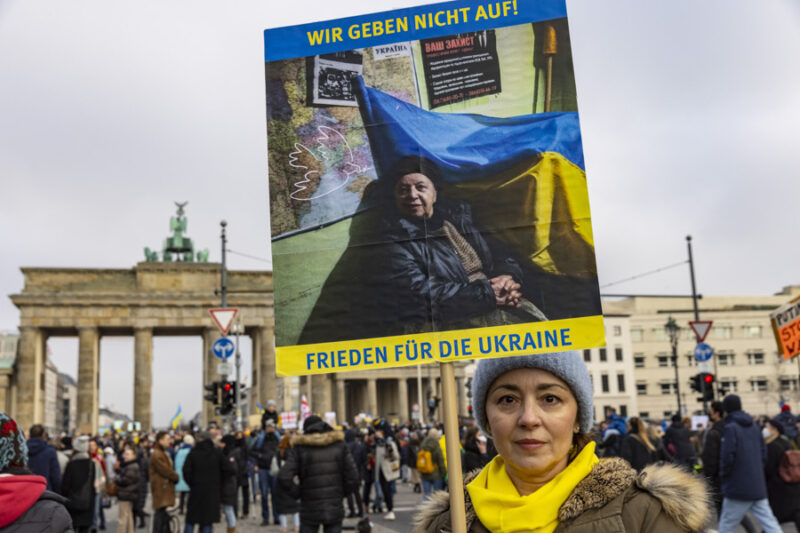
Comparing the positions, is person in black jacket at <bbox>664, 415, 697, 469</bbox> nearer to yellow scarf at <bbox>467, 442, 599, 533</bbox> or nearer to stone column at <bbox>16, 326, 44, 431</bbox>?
yellow scarf at <bbox>467, 442, 599, 533</bbox>

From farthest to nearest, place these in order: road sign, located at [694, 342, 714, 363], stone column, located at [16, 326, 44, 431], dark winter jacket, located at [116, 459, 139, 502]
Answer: stone column, located at [16, 326, 44, 431] < road sign, located at [694, 342, 714, 363] < dark winter jacket, located at [116, 459, 139, 502]

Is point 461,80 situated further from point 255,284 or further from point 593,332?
point 255,284

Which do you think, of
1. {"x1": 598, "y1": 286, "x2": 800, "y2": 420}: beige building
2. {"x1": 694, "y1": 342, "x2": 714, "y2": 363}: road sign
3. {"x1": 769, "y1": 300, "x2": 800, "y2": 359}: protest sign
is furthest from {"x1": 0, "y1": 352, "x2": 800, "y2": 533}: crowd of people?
{"x1": 598, "y1": 286, "x2": 800, "y2": 420}: beige building

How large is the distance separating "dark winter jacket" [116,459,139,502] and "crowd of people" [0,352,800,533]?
2 cm

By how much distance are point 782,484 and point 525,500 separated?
876 cm

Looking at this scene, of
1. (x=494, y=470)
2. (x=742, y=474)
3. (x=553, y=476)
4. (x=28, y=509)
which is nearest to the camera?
(x=553, y=476)

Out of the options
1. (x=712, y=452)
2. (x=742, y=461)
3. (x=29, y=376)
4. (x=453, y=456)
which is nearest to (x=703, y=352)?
(x=712, y=452)

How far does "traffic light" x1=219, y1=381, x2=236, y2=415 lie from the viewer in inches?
854

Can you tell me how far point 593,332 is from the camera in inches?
101

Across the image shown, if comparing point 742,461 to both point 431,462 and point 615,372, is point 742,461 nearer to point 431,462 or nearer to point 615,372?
point 431,462

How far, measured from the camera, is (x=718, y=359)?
10081 centimetres

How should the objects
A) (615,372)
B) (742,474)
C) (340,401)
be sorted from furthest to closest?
1. (615,372)
2. (340,401)
3. (742,474)

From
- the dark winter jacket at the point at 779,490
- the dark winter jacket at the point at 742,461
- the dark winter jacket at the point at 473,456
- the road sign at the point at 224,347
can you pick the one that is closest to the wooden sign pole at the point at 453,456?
the dark winter jacket at the point at 742,461

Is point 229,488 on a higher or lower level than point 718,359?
lower
